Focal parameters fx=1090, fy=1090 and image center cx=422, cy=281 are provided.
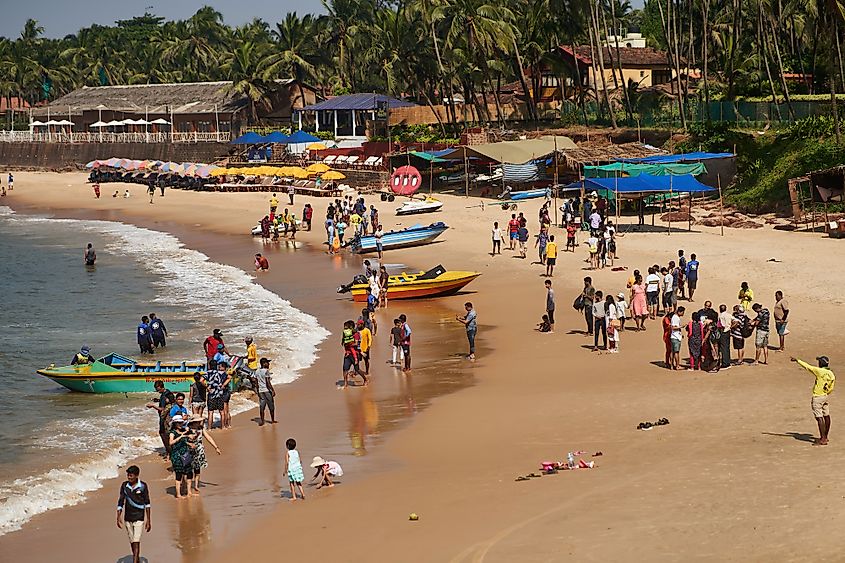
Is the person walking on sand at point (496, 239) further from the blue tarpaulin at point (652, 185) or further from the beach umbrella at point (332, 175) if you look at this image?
the beach umbrella at point (332, 175)

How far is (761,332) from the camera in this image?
18.7m

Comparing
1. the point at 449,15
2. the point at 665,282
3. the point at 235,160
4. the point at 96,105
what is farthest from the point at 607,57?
the point at 665,282

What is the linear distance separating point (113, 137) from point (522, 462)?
75406 millimetres

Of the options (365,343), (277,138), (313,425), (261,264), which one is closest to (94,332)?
(261,264)

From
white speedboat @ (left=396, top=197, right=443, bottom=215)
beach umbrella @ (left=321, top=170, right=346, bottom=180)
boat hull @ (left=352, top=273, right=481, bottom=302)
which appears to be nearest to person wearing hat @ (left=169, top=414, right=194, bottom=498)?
boat hull @ (left=352, top=273, right=481, bottom=302)

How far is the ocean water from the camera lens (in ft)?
52.3

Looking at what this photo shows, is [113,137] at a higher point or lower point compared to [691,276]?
higher

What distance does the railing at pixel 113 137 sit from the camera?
7769 cm

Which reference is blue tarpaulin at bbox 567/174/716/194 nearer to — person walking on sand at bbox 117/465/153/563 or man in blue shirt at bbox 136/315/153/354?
man in blue shirt at bbox 136/315/153/354

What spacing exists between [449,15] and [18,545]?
173 ft

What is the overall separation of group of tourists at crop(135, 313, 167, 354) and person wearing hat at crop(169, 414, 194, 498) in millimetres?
9956

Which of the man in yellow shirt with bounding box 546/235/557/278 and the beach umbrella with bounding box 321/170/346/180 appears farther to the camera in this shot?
the beach umbrella with bounding box 321/170/346/180

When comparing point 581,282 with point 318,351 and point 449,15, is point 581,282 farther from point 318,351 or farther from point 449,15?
point 449,15

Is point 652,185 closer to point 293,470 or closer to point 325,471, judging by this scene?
point 325,471
